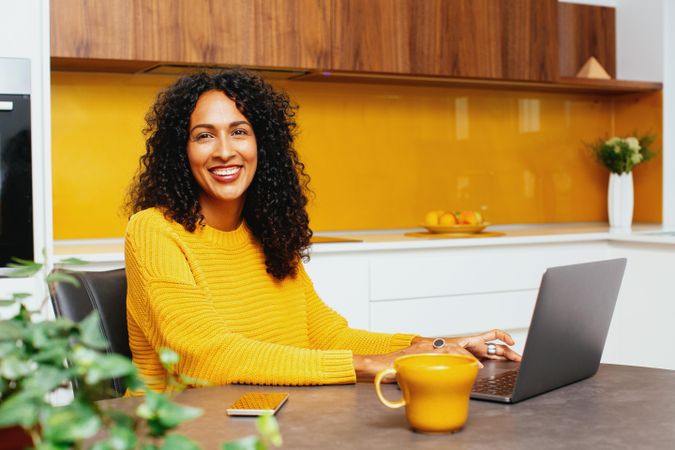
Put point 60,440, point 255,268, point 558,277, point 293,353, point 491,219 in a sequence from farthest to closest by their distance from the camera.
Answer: point 491,219 < point 255,268 < point 293,353 < point 558,277 < point 60,440

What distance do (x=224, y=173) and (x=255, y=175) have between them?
0.14 m

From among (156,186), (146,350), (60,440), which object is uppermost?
(156,186)

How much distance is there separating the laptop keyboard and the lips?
2.46 ft

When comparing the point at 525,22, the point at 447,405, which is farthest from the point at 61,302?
the point at 525,22

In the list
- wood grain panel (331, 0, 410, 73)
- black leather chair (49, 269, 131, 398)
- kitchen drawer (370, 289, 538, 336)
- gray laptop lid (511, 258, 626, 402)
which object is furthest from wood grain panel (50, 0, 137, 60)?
gray laptop lid (511, 258, 626, 402)

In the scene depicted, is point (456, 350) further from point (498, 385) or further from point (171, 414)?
point (171, 414)

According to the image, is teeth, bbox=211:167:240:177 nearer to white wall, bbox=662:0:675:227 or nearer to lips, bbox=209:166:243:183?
lips, bbox=209:166:243:183

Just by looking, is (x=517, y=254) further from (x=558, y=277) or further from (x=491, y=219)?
(x=558, y=277)

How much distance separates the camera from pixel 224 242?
1866 mm

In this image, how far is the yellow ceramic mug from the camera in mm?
1053

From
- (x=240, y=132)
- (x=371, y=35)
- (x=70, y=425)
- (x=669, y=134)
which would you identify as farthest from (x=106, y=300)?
(x=669, y=134)

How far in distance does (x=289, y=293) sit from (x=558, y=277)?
83 cm

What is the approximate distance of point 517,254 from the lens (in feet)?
11.9

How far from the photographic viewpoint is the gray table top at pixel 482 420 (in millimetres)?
1031
